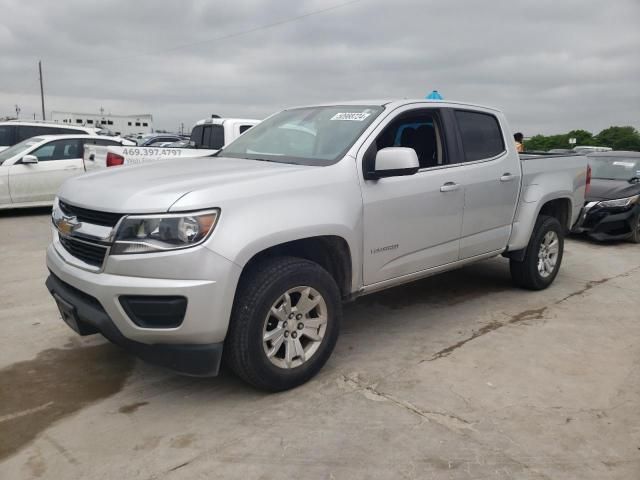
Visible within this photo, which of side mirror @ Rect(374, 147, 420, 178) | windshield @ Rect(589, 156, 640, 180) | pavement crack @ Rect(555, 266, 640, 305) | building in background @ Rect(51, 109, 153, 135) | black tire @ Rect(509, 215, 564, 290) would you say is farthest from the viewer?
building in background @ Rect(51, 109, 153, 135)

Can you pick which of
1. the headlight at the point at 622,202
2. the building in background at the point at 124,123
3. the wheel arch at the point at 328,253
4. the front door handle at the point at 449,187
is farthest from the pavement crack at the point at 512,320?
the building in background at the point at 124,123

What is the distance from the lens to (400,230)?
375cm

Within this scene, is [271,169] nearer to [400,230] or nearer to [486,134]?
[400,230]

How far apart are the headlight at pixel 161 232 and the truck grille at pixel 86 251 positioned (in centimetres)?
19

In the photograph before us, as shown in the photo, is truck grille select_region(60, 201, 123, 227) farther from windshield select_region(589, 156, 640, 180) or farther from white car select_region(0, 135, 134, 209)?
windshield select_region(589, 156, 640, 180)

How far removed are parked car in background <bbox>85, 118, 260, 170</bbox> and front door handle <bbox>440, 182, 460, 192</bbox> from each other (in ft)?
14.8

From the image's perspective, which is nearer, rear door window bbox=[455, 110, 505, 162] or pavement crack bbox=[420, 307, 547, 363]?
pavement crack bbox=[420, 307, 547, 363]

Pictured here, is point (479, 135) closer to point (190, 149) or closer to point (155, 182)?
point (155, 182)

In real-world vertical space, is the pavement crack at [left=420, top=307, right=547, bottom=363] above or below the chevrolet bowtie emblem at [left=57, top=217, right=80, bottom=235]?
below

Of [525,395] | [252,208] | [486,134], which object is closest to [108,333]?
[252,208]

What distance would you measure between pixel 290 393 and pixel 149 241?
4.12ft

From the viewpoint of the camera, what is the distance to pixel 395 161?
11.2 feet

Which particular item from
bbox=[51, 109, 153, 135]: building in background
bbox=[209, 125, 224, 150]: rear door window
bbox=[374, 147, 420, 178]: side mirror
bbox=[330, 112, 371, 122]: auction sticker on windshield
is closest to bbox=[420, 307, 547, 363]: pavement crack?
bbox=[374, 147, 420, 178]: side mirror

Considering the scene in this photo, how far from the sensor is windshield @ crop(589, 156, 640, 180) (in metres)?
8.94
